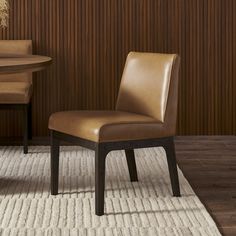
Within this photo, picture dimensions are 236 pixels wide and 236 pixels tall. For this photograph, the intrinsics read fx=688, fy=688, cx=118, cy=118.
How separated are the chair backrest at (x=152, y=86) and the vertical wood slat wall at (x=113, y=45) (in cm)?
160

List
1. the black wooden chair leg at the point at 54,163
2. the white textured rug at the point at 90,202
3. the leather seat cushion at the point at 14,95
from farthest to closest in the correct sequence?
the leather seat cushion at the point at 14,95
the black wooden chair leg at the point at 54,163
the white textured rug at the point at 90,202

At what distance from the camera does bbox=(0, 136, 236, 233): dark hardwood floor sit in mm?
3406

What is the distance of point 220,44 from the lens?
217 inches

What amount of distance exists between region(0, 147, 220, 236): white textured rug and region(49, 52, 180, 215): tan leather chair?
13cm

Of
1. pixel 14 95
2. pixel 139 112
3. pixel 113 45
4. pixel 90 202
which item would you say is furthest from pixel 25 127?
pixel 90 202

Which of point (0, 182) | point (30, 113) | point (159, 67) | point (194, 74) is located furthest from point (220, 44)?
point (0, 182)

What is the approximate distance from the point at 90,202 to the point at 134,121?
19.2 inches

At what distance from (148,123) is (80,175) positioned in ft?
2.84

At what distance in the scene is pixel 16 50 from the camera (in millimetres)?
5262

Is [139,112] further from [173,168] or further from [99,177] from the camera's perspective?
[99,177]

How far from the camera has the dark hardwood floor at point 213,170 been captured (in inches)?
134

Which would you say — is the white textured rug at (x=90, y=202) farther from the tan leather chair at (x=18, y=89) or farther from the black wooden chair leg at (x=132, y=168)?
the tan leather chair at (x=18, y=89)

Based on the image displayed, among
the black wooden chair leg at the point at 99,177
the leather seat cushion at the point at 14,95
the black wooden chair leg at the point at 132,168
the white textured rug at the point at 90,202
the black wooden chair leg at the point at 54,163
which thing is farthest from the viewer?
the leather seat cushion at the point at 14,95

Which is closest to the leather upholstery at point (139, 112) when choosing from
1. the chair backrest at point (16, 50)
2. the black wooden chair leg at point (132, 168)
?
the black wooden chair leg at point (132, 168)
